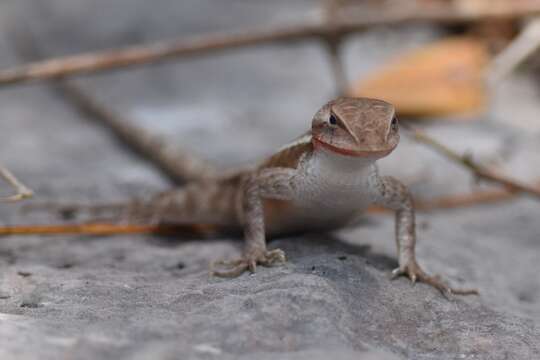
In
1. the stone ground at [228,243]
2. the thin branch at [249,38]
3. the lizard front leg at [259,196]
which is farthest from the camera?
the thin branch at [249,38]

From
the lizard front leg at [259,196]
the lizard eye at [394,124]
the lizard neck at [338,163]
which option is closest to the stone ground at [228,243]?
the lizard front leg at [259,196]

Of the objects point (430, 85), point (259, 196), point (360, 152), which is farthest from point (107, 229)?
point (430, 85)

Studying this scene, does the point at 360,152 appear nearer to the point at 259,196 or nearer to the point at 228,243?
the point at 259,196

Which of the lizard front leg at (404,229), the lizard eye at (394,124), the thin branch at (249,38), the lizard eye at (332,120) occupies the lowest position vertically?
the lizard front leg at (404,229)

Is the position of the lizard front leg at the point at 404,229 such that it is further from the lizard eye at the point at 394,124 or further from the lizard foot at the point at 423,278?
the lizard eye at the point at 394,124

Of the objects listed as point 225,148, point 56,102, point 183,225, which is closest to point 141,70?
point 56,102

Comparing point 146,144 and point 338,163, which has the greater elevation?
point 338,163

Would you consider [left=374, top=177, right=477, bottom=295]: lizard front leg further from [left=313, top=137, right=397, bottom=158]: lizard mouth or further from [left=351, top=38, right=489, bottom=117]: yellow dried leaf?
[left=351, top=38, right=489, bottom=117]: yellow dried leaf
